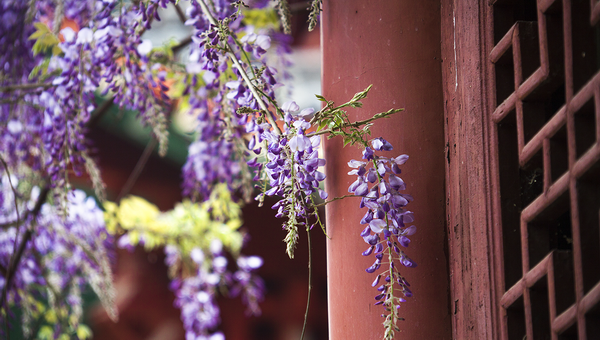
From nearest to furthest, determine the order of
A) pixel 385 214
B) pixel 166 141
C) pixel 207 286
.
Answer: pixel 385 214
pixel 166 141
pixel 207 286

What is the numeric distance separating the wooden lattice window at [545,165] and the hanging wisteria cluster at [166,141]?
0.16m

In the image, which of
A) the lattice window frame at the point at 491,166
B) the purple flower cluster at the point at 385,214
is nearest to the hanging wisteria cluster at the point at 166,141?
the purple flower cluster at the point at 385,214

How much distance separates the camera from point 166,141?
129cm

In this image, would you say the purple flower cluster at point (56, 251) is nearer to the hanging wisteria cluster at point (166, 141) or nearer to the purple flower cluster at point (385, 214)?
the hanging wisteria cluster at point (166, 141)

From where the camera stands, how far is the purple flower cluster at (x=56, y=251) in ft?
5.89

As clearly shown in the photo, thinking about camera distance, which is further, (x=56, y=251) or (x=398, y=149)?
(x=56, y=251)

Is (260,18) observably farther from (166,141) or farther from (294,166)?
(294,166)

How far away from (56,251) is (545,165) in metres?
2.07

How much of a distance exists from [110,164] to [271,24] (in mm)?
1333

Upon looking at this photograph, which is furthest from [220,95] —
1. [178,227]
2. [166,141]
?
[178,227]

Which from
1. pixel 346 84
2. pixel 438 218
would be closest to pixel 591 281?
pixel 438 218

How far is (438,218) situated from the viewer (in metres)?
0.78

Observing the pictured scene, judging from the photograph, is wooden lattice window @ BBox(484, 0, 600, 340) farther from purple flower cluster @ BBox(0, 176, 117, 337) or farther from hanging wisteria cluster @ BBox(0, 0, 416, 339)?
purple flower cluster @ BBox(0, 176, 117, 337)

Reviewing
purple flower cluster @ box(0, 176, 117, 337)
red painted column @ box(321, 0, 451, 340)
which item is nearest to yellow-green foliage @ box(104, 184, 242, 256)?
purple flower cluster @ box(0, 176, 117, 337)
